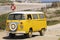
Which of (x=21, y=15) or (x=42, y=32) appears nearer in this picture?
(x=21, y=15)

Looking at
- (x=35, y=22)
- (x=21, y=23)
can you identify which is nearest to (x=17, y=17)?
(x=21, y=23)

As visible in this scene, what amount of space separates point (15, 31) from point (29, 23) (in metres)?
1.24

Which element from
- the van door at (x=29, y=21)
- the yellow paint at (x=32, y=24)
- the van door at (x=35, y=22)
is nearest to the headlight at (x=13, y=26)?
the yellow paint at (x=32, y=24)

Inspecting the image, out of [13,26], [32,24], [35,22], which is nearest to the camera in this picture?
[13,26]

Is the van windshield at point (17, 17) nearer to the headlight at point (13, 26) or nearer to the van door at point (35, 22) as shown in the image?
the headlight at point (13, 26)

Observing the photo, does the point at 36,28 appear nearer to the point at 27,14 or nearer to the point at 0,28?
the point at 27,14

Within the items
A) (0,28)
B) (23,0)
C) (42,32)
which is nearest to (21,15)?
(42,32)

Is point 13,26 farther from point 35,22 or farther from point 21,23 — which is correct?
point 35,22

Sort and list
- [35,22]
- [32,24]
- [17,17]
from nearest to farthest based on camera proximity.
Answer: [17,17], [32,24], [35,22]

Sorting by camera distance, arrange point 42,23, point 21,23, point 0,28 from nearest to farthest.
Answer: point 21,23
point 42,23
point 0,28

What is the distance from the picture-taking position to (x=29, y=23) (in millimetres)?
22578

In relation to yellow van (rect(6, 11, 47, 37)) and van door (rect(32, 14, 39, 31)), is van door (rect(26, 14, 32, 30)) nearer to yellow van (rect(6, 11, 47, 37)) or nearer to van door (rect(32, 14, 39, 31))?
yellow van (rect(6, 11, 47, 37))

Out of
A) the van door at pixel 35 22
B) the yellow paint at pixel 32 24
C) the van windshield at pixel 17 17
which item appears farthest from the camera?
the van door at pixel 35 22

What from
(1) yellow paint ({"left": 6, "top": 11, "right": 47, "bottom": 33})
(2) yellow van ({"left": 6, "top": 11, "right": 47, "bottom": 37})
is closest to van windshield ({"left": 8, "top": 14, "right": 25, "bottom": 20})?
(2) yellow van ({"left": 6, "top": 11, "right": 47, "bottom": 37})
